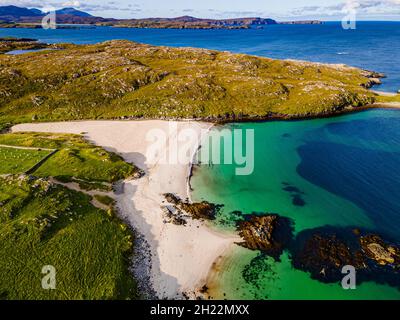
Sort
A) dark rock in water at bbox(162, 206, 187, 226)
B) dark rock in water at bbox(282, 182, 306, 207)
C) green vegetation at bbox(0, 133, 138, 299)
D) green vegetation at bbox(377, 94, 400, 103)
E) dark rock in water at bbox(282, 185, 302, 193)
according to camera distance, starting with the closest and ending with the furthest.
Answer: green vegetation at bbox(0, 133, 138, 299) → dark rock in water at bbox(162, 206, 187, 226) → dark rock in water at bbox(282, 182, 306, 207) → dark rock in water at bbox(282, 185, 302, 193) → green vegetation at bbox(377, 94, 400, 103)

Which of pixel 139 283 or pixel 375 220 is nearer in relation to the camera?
pixel 139 283

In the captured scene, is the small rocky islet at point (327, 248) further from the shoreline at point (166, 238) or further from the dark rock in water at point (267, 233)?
the shoreline at point (166, 238)

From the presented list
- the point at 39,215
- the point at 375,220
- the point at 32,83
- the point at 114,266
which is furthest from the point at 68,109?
the point at 375,220

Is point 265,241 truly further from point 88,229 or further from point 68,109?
point 68,109

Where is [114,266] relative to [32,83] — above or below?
below

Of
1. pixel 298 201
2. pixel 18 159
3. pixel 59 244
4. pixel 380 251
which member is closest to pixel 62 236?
pixel 59 244

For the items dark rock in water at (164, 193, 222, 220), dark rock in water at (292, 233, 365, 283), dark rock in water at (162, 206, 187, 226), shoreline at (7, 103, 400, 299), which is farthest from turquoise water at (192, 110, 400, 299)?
dark rock in water at (162, 206, 187, 226)

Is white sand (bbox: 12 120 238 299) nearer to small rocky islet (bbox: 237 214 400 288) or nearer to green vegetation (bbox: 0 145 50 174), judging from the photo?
small rocky islet (bbox: 237 214 400 288)

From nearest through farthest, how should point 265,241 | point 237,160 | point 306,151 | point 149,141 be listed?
point 265,241 → point 237,160 → point 306,151 → point 149,141
